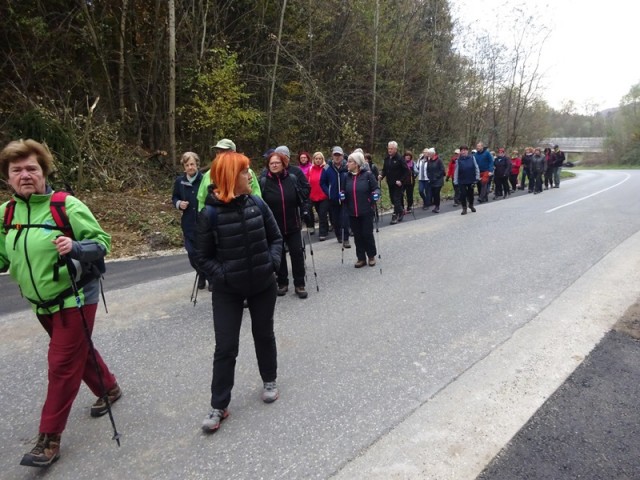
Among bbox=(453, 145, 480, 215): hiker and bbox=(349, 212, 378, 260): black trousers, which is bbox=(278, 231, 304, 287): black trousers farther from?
bbox=(453, 145, 480, 215): hiker

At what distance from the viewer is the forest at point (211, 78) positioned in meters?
12.3

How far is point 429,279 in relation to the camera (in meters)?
6.40

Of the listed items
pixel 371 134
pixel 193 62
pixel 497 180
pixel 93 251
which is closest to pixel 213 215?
pixel 93 251

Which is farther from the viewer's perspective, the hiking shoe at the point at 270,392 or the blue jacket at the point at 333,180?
the blue jacket at the point at 333,180

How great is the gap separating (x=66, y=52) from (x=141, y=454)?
47.8ft

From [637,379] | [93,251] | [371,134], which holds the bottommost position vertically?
[637,379]

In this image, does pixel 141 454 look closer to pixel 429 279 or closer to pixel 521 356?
pixel 521 356

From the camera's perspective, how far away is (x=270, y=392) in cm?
340

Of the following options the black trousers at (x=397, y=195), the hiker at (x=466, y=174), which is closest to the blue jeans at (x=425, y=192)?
the hiker at (x=466, y=174)

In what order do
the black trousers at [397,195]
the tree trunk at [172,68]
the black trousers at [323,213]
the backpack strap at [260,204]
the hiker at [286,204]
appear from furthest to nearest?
1. the tree trunk at [172,68]
2. the black trousers at [397,195]
3. the black trousers at [323,213]
4. the hiker at [286,204]
5. the backpack strap at [260,204]

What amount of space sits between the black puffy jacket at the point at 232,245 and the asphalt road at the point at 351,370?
3.35 feet

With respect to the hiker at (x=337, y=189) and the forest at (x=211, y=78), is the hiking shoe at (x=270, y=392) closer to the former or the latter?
the hiker at (x=337, y=189)

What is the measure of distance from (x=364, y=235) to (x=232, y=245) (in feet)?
14.7

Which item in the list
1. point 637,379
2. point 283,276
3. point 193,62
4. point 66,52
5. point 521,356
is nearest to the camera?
point 637,379
